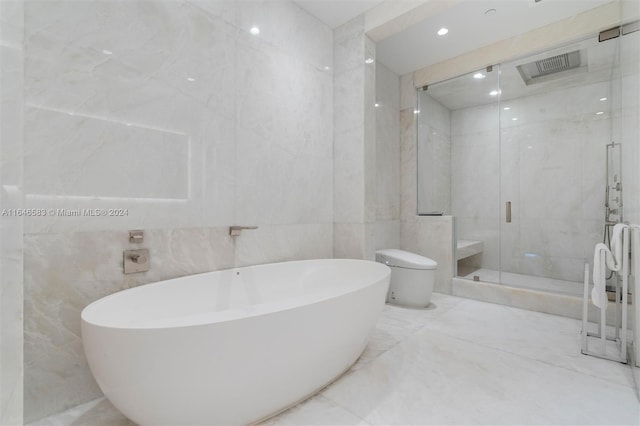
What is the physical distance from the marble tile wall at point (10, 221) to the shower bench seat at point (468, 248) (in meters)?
3.54

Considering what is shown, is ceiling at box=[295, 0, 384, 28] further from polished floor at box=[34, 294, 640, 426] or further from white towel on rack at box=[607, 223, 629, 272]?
polished floor at box=[34, 294, 640, 426]

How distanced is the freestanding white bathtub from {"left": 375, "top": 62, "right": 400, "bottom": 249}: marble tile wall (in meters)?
1.78

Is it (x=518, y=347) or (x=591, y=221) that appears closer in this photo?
(x=518, y=347)

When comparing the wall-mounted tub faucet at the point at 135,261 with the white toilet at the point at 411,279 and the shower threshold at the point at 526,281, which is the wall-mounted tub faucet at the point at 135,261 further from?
the shower threshold at the point at 526,281

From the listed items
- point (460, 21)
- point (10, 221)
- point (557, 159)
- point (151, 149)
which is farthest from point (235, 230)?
point (557, 159)

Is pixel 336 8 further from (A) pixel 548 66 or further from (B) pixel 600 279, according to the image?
(B) pixel 600 279

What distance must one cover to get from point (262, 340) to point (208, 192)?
1.13m

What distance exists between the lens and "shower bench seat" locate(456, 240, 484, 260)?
11.1 ft

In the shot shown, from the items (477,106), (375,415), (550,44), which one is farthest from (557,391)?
(477,106)

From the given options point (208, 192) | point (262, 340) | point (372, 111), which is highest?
point (372, 111)

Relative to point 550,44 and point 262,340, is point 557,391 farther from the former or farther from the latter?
point 550,44

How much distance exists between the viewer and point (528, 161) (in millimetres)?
3377

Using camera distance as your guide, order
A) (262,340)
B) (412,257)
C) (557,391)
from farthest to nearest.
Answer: (412,257) < (557,391) < (262,340)

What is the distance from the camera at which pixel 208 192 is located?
6.26 feet
